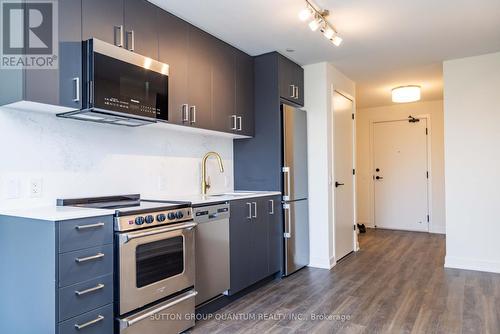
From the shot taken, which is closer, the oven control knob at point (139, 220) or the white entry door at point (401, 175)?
the oven control knob at point (139, 220)

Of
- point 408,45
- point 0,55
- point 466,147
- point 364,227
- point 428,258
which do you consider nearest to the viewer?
point 0,55

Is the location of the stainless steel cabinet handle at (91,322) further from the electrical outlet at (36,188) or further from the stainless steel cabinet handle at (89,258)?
the electrical outlet at (36,188)

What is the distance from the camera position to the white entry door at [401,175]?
6.19 meters

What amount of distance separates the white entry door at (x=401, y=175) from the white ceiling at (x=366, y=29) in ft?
7.18

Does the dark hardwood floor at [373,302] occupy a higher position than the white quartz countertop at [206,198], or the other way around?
the white quartz countertop at [206,198]

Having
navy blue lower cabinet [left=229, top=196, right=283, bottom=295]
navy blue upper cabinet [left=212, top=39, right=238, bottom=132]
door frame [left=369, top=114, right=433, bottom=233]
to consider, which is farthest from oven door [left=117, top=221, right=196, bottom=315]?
door frame [left=369, top=114, right=433, bottom=233]

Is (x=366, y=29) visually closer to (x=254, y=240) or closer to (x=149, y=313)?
(x=254, y=240)

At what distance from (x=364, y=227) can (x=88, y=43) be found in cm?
541

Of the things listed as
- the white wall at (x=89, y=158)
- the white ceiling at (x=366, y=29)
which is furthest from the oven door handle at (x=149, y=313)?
the white ceiling at (x=366, y=29)

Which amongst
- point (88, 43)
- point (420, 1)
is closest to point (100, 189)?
point (88, 43)

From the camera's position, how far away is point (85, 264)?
1787 mm

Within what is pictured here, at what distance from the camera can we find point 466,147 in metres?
3.84

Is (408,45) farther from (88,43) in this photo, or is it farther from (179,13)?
(88,43)

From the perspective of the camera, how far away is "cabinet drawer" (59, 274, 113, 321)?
1693 mm
